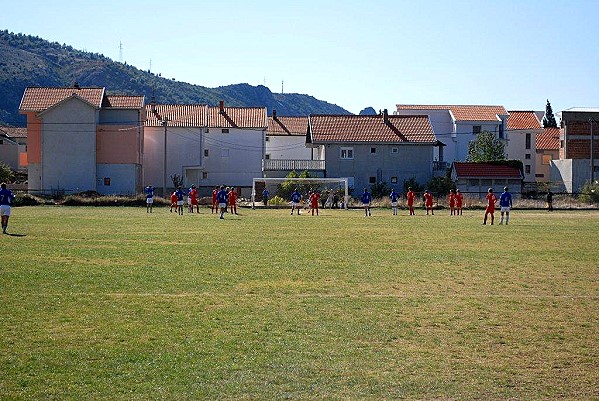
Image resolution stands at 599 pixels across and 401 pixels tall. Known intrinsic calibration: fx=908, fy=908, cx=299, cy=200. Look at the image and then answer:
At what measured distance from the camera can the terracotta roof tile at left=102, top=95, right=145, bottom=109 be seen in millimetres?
70562

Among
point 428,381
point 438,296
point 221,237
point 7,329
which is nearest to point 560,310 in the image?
point 438,296

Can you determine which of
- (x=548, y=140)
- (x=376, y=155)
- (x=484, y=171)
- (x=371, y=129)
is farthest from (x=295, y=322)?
(x=548, y=140)

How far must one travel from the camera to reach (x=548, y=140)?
99250 millimetres

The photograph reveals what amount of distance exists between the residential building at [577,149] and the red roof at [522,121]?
50.1 feet

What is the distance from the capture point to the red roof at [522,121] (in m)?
95.2

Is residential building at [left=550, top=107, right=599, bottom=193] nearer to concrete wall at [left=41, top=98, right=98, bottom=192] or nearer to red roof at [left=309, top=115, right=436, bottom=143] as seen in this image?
red roof at [left=309, top=115, right=436, bottom=143]

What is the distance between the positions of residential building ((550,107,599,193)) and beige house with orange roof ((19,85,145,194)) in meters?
35.7

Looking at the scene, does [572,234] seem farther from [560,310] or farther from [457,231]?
[560,310]

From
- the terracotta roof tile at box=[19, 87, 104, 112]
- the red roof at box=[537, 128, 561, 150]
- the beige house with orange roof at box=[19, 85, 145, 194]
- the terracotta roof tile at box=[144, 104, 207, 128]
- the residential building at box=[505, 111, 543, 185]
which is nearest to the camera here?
the beige house with orange roof at box=[19, 85, 145, 194]

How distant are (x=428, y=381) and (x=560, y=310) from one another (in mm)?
5342

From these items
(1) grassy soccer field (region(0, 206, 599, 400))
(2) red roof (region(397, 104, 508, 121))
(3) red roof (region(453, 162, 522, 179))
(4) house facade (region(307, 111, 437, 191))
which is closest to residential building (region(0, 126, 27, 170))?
(4) house facade (region(307, 111, 437, 191))

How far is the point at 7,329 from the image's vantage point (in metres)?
11.6

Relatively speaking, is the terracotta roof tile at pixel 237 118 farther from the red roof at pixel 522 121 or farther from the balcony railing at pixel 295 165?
the red roof at pixel 522 121

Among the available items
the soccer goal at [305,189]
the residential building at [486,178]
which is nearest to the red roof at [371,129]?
the residential building at [486,178]
